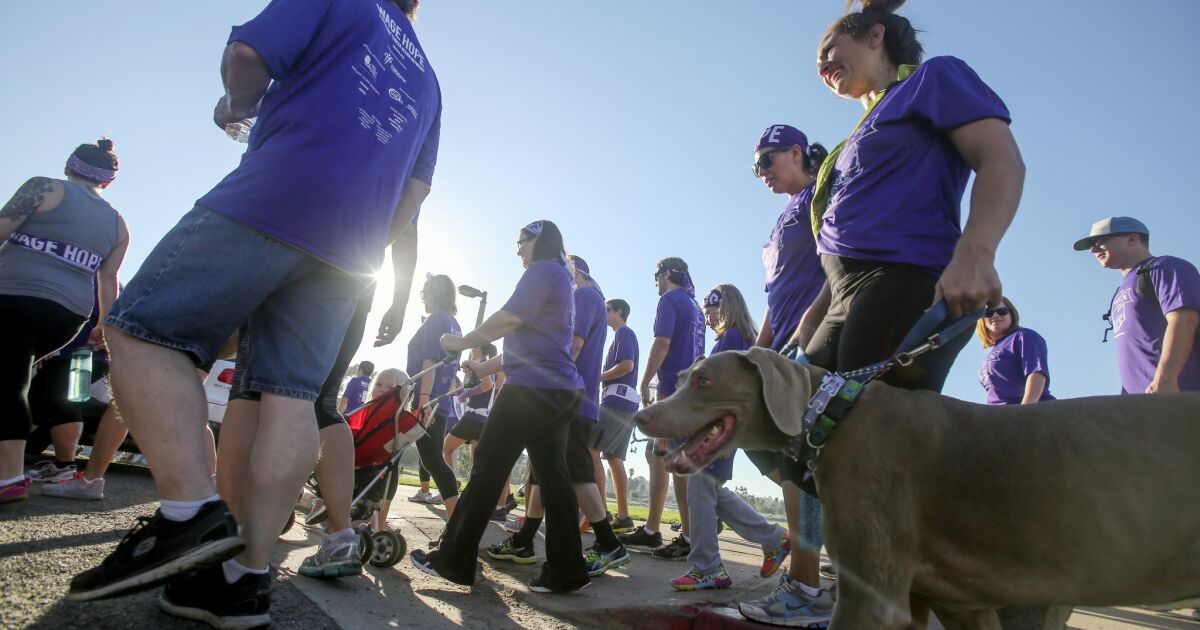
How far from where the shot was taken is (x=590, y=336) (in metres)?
5.85

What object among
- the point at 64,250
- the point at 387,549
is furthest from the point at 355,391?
the point at 387,549

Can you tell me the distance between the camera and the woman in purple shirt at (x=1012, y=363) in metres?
5.43

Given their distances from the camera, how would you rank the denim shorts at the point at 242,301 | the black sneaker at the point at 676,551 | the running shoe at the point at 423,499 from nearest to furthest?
1. the denim shorts at the point at 242,301
2. the black sneaker at the point at 676,551
3. the running shoe at the point at 423,499

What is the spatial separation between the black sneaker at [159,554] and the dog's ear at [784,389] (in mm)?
1657

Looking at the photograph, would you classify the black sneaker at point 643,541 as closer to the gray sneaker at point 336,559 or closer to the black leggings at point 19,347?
the gray sneaker at point 336,559

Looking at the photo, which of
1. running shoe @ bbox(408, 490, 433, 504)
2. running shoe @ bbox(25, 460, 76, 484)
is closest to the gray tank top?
running shoe @ bbox(25, 460, 76, 484)

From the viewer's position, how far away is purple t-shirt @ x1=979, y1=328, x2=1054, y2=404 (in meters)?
5.50

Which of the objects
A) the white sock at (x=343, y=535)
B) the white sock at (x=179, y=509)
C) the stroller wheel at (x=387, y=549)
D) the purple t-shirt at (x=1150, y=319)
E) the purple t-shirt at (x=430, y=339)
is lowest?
the stroller wheel at (x=387, y=549)

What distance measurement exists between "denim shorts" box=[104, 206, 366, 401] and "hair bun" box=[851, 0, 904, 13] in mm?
2542

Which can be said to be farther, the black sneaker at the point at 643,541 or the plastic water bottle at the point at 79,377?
the black sneaker at the point at 643,541

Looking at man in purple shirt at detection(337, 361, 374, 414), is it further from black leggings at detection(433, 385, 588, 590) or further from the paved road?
black leggings at detection(433, 385, 588, 590)

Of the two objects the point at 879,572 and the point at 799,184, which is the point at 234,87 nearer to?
the point at 879,572

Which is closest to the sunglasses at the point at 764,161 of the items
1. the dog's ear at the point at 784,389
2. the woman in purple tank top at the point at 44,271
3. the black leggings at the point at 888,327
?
the black leggings at the point at 888,327

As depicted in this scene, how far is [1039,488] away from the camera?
5.84 feet
